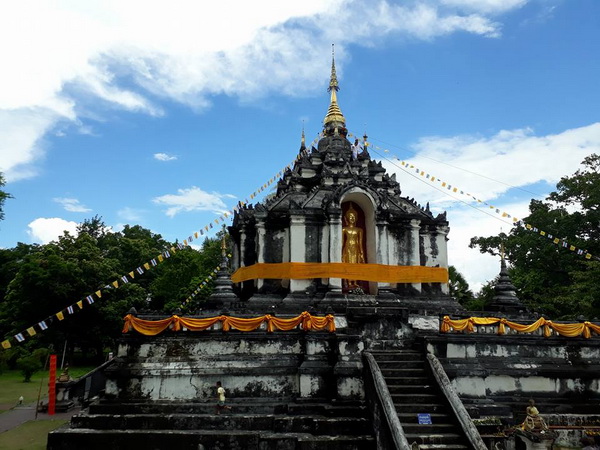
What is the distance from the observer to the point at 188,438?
13.2 m

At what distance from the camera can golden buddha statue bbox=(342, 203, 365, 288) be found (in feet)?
72.0

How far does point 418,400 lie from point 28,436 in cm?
1442

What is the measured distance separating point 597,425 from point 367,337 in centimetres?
822

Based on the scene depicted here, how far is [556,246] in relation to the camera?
128 ft

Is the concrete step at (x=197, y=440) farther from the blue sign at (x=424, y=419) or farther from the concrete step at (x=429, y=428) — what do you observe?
the blue sign at (x=424, y=419)

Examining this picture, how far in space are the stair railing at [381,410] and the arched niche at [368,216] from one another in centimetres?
802

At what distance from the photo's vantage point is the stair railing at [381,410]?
10906 mm

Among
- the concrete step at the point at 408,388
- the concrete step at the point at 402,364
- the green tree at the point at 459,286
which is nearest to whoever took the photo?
the concrete step at the point at 408,388

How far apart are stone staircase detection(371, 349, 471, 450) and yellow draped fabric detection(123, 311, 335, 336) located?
2.12 metres

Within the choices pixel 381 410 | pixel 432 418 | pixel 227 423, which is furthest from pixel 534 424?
pixel 227 423

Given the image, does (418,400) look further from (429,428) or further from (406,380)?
(429,428)

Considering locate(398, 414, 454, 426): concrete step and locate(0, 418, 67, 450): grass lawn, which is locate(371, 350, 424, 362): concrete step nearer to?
locate(398, 414, 454, 426): concrete step

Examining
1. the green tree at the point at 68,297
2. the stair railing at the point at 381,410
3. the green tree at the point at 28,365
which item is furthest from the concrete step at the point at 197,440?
the green tree at the point at 68,297

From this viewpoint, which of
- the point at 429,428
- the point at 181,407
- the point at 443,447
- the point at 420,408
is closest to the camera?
the point at 443,447
